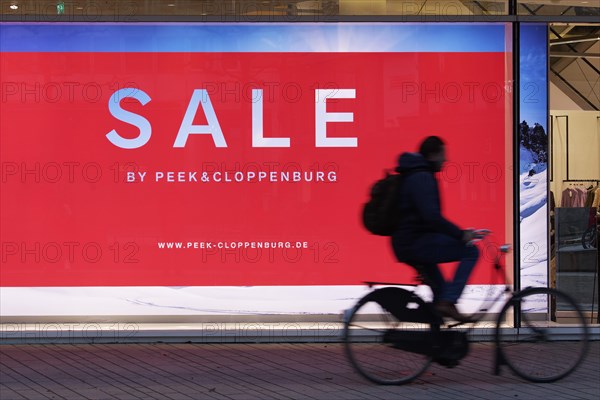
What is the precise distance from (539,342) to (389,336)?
108 cm

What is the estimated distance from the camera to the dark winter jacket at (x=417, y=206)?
22.7 ft

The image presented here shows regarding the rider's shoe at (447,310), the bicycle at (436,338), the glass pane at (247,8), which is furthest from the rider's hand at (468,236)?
the glass pane at (247,8)

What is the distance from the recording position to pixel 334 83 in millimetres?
10047

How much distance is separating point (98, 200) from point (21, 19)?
1.91 metres

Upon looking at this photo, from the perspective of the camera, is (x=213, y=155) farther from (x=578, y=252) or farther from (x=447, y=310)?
(x=578, y=252)

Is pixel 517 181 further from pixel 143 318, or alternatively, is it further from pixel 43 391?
pixel 43 391

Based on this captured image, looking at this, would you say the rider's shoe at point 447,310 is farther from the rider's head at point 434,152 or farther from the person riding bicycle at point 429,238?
the rider's head at point 434,152

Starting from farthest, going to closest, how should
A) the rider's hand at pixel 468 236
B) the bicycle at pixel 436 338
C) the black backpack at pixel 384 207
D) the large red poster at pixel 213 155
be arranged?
the large red poster at pixel 213 155 < the bicycle at pixel 436 338 < the black backpack at pixel 384 207 < the rider's hand at pixel 468 236

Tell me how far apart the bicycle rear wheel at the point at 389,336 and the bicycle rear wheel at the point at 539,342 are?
565mm

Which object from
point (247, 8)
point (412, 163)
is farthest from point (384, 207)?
point (247, 8)

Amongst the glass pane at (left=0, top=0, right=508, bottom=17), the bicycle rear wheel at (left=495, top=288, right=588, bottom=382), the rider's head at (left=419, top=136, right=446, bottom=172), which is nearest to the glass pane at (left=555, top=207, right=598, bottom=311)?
the glass pane at (left=0, top=0, right=508, bottom=17)

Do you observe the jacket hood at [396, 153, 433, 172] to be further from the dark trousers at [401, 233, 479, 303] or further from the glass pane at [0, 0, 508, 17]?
the glass pane at [0, 0, 508, 17]

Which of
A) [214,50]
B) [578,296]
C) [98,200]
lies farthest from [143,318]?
[578,296]

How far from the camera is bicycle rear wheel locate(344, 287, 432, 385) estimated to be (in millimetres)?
7121
